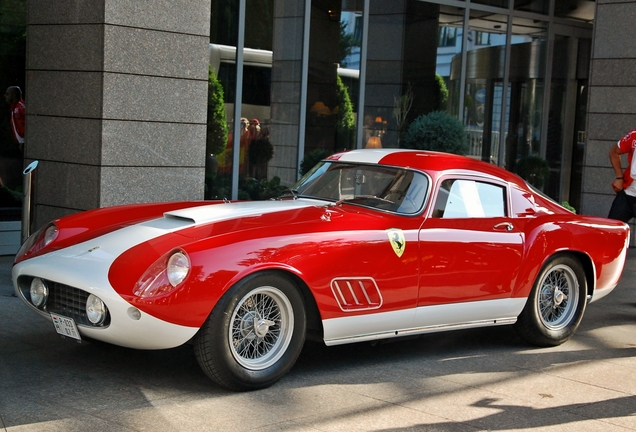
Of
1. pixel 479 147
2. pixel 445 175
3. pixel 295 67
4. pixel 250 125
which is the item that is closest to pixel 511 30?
pixel 479 147

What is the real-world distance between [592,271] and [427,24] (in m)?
7.79

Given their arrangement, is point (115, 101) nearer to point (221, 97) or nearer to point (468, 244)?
point (221, 97)

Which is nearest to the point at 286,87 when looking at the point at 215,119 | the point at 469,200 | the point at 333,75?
the point at 333,75

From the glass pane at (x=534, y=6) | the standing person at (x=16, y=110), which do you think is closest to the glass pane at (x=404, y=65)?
the glass pane at (x=534, y=6)

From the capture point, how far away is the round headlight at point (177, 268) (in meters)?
4.93

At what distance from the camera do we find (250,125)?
1203 cm

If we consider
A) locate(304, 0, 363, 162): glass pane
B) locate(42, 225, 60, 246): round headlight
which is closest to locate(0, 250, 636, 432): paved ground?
locate(42, 225, 60, 246): round headlight

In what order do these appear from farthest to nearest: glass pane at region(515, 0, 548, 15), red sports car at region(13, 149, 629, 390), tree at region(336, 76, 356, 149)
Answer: glass pane at region(515, 0, 548, 15), tree at region(336, 76, 356, 149), red sports car at region(13, 149, 629, 390)

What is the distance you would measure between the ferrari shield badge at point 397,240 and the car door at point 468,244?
0.16 metres

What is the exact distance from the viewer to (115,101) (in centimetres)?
913

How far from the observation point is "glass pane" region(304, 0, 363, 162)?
41.6ft

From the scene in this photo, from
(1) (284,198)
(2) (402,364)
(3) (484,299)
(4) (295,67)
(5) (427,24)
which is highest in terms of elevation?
(5) (427,24)

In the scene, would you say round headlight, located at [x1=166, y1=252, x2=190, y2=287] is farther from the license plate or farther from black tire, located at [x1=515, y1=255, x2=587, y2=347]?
black tire, located at [x1=515, y1=255, x2=587, y2=347]

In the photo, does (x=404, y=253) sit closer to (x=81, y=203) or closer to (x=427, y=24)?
(x=81, y=203)
